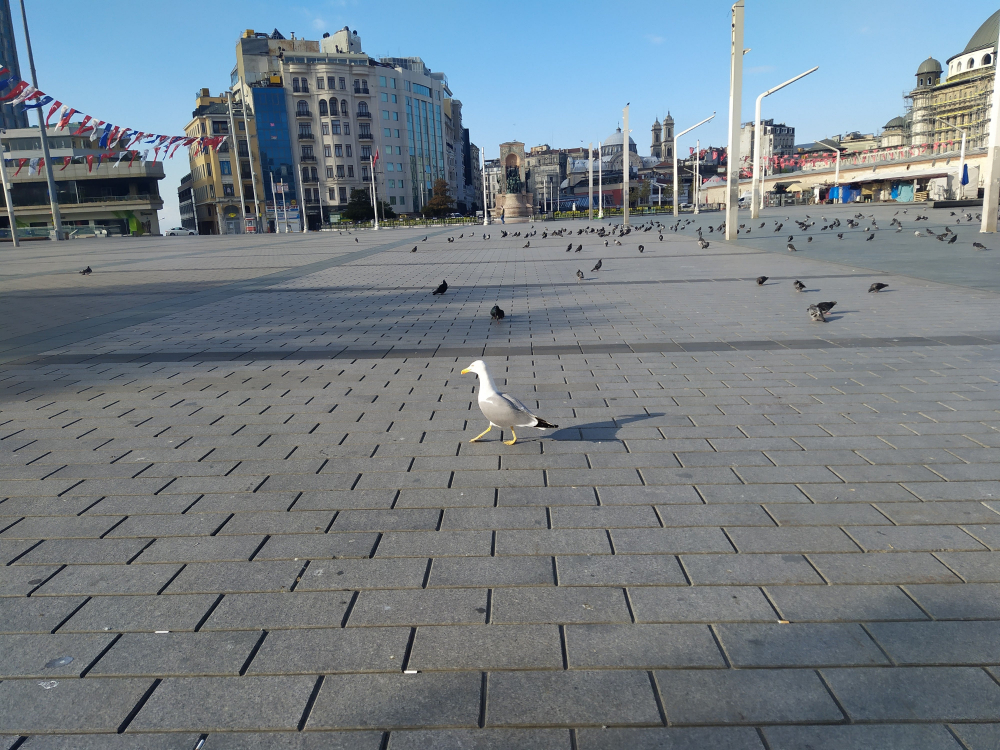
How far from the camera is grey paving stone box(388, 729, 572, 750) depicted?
2025 mm

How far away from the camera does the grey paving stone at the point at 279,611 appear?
8.71 ft

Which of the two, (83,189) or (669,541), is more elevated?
(83,189)

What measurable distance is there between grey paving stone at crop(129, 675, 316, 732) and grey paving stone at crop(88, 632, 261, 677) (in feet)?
0.19

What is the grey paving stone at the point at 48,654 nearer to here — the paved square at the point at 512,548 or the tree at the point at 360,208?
the paved square at the point at 512,548

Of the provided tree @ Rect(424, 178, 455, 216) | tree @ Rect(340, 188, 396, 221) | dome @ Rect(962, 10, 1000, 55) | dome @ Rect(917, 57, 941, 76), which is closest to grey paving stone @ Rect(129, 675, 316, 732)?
tree @ Rect(340, 188, 396, 221)

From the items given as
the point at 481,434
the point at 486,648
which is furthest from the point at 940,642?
the point at 481,434

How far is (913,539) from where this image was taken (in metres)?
3.16

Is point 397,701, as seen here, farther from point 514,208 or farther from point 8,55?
point 8,55

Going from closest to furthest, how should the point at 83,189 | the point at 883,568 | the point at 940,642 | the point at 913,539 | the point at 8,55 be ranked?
1. the point at 940,642
2. the point at 883,568
3. the point at 913,539
4. the point at 83,189
5. the point at 8,55

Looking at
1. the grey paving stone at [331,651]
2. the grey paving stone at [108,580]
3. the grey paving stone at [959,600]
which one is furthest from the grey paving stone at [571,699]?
the grey paving stone at [108,580]

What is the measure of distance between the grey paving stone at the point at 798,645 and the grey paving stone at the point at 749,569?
31cm

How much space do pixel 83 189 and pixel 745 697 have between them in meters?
87.8

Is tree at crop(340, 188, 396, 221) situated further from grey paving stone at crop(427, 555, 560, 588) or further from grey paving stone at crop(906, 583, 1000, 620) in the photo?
grey paving stone at crop(906, 583, 1000, 620)

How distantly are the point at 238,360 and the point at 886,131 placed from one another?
143m
